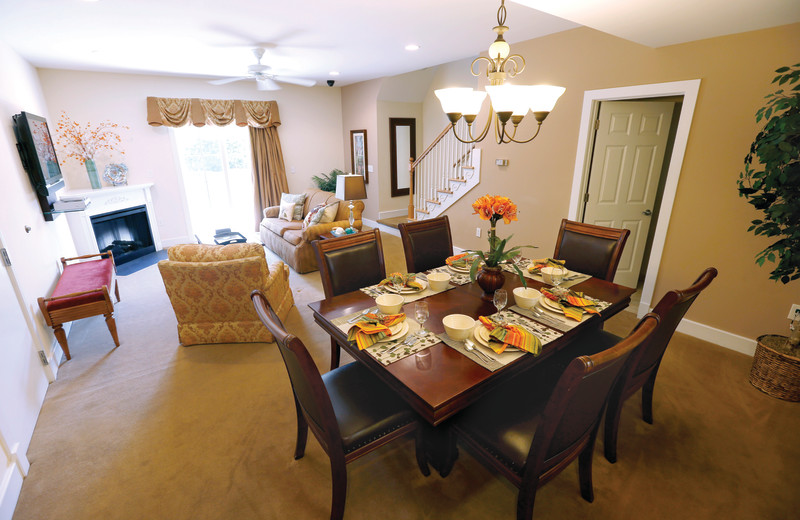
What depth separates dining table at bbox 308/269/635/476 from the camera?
1302 mm

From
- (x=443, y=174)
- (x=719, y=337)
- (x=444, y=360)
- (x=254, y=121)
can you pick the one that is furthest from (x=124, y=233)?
(x=719, y=337)

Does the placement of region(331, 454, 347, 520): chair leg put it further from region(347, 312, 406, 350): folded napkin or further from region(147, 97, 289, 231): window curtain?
region(147, 97, 289, 231): window curtain

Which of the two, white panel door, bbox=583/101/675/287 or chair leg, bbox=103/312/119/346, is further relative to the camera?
white panel door, bbox=583/101/675/287

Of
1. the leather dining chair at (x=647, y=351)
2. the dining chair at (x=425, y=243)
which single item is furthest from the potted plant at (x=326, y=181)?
the leather dining chair at (x=647, y=351)

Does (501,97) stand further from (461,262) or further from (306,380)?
(306,380)

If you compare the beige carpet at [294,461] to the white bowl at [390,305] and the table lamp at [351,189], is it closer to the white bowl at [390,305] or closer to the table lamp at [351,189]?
the white bowl at [390,305]

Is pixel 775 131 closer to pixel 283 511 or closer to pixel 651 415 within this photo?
pixel 651 415

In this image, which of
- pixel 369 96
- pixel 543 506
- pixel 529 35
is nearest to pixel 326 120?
pixel 369 96

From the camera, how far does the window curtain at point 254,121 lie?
528 centimetres

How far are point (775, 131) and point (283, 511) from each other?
3.24m

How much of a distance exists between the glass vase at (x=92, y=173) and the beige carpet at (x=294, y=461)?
10.5ft

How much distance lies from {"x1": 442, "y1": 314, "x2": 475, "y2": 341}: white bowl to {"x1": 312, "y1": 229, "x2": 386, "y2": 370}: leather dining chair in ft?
2.83

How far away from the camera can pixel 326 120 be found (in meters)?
6.91

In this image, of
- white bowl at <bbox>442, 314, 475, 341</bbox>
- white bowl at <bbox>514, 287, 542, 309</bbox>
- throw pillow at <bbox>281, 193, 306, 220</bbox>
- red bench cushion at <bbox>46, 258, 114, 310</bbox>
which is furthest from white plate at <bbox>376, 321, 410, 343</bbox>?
throw pillow at <bbox>281, 193, 306, 220</bbox>
